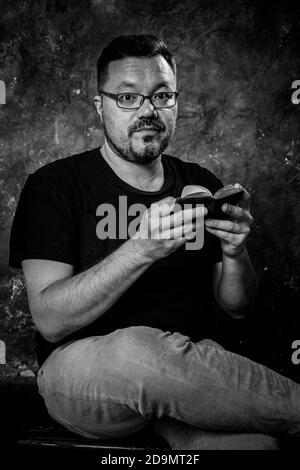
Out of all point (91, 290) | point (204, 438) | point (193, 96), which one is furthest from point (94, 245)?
point (193, 96)

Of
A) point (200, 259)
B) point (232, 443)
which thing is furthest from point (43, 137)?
point (232, 443)

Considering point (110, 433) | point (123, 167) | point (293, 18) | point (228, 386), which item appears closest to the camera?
point (228, 386)

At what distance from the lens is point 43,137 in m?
3.31

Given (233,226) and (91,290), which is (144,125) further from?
(91,290)

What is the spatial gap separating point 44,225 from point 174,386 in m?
0.75

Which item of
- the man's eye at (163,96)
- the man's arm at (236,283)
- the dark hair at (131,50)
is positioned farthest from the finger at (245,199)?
the dark hair at (131,50)

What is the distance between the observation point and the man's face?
92.7 inches

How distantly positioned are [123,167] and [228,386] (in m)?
1.03

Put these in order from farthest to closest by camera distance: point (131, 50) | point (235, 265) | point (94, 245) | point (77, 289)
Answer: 1. point (131, 50)
2. point (235, 265)
3. point (94, 245)
4. point (77, 289)

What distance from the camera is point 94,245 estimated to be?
2.19 m

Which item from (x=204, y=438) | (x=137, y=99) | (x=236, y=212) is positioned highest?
(x=137, y=99)

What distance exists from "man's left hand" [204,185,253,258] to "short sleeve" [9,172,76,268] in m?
0.50

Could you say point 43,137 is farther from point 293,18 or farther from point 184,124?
point 293,18

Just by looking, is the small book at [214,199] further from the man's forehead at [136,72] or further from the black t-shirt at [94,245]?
the man's forehead at [136,72]
